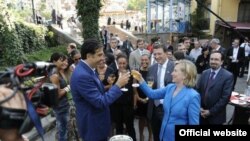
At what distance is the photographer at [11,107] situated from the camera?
1589 millimetres

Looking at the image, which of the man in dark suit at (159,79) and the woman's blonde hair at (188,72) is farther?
the man in dark suit at (159,79)

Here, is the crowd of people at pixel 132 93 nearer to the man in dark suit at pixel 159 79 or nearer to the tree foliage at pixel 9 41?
the man in dark suit at pixel 159 79

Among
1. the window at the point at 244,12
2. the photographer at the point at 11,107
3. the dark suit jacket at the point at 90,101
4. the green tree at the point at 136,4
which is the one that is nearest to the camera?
the photographer at the point at 11,107

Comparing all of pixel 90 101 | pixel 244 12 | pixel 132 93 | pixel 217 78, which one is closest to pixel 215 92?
pixel 217 78

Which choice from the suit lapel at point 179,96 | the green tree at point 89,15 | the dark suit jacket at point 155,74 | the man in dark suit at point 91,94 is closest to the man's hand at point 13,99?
the man in dark suit at point 91,94

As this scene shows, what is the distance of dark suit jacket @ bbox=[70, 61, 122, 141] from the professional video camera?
125cm

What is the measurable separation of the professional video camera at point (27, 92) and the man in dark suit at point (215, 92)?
3.35 meters

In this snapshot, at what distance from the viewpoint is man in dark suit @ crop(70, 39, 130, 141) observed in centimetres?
323

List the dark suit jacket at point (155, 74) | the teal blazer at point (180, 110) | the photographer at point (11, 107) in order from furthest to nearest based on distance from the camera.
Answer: the dark suit jacket at point (155, 74) < the teal blazer at point (180, 110) < the photographer at point (11, 107)

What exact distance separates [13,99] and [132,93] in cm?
400

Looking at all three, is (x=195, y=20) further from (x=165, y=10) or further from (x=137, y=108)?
(x=137, y=108)

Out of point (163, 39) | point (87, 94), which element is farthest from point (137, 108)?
point (163, 39)

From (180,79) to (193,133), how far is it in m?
0.64

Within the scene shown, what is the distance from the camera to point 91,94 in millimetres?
3217
